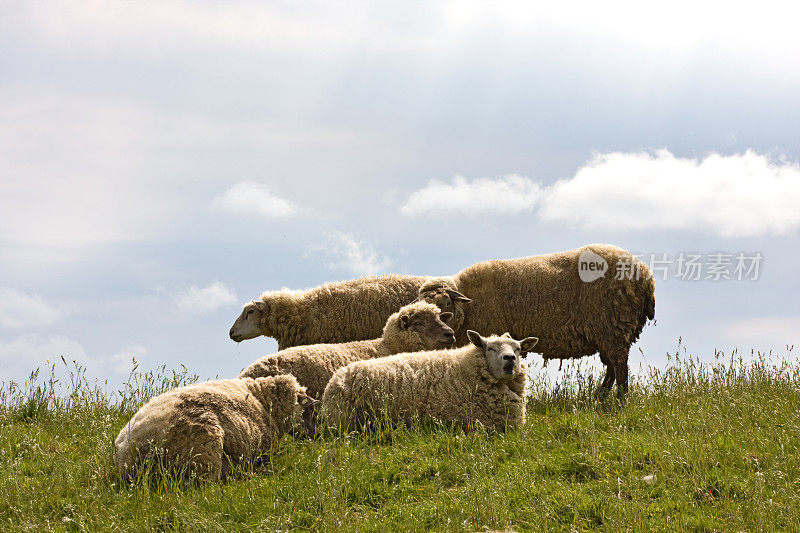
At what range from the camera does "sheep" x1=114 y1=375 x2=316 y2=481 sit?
22.6ft

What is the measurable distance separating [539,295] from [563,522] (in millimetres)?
5890

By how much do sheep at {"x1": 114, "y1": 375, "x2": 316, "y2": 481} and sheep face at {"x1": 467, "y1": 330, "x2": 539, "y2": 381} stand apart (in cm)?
222

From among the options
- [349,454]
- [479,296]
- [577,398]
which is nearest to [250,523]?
[349,454]

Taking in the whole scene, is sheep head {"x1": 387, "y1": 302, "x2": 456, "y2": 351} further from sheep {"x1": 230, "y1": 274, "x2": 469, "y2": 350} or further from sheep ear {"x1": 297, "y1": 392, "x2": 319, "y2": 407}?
sheep ear {"x1": 297, "y1": 392, "x2": 319, "y2": 407}

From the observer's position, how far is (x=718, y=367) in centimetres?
1109

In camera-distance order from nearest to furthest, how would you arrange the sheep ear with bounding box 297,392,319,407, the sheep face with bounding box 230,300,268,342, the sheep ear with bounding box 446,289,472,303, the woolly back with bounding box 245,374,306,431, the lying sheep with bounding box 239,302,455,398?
the woolly back with bounding box 245,374,306,431
the sheep ear with bounding box 297,392,319,407
the lying sheep with bounding box 239,302,455,398
the sheep ear with bounding box 446,289,472,303
the sheep face with bounding box 230,300,268,342

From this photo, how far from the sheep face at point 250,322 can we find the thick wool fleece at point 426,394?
4.84m

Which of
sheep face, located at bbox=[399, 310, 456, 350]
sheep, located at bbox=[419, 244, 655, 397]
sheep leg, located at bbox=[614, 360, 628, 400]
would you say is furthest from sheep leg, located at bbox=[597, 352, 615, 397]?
sheep face, located at bbox=[399, 310, 456, 350]

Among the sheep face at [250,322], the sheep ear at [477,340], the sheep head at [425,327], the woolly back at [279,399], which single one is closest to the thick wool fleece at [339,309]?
the sheep face at [250,322]

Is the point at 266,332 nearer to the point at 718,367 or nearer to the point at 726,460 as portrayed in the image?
the point at 718,367

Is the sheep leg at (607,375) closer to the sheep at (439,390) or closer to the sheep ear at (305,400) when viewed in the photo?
Answer: the sheep at (439,390)

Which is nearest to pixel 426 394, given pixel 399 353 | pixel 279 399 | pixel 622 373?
pixel 399 353

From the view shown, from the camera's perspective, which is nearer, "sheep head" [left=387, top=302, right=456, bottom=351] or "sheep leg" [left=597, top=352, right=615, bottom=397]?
"sheep head" [left=387, top=302, right=456, bottom=351]

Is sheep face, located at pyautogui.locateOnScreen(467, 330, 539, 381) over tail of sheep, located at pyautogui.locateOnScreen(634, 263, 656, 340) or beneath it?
beneath
